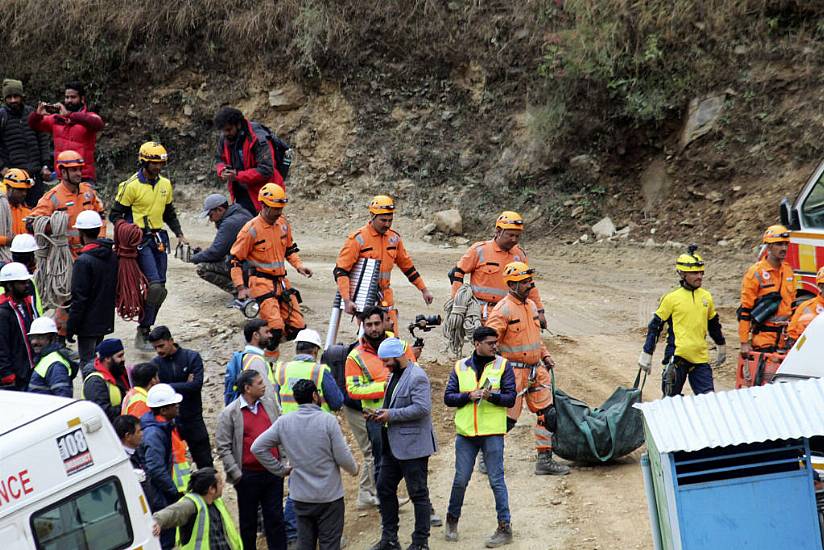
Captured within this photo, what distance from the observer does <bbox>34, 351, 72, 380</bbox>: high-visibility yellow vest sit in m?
8.62

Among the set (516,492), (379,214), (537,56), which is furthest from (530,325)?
(537,56)

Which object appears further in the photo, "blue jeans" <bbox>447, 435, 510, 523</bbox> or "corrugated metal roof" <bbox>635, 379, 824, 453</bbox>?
"blue jeans" <bbox>447, 435, 510, 523</bbox>

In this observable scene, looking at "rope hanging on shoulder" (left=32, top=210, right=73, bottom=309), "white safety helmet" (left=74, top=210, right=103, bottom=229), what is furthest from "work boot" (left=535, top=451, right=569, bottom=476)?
"rope hanging on shoulder" (left=32, top=210, right=73, bottom=309)

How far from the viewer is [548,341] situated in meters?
13.8

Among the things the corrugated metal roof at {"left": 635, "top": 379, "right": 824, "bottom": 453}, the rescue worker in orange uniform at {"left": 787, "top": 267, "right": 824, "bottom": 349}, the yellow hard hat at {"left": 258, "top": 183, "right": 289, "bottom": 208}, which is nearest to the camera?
the corrugated metal roof at {"left": 635, "top": 379, "right": 824, "bottom": 453}

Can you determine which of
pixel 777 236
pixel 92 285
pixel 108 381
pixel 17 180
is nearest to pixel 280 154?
pixel 17 180

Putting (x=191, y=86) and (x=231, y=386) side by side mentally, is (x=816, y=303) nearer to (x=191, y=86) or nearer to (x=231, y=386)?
(x=231, y=386)

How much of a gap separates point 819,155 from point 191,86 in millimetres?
12626

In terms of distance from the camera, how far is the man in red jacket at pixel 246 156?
43.8ft

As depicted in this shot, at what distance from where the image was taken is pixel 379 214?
11141 millimetres

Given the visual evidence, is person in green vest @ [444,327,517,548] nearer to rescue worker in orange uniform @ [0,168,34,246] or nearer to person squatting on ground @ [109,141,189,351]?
person squatting on ground @ [109,141,189,351]

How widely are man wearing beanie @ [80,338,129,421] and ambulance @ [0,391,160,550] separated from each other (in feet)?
6.17

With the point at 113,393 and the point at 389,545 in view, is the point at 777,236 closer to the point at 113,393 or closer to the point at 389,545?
the point at 389,545

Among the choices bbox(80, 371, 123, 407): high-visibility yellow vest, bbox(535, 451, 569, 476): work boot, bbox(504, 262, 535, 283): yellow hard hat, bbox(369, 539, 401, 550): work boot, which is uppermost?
bbox(504, 262, 535, 283): yellow hard hat
